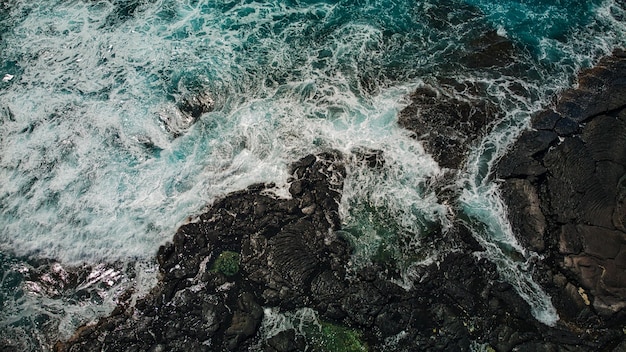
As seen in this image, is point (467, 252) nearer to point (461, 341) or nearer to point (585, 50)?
point (461, 341)

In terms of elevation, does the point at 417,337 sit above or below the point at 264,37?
below

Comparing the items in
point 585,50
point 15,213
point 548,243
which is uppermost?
point 585,50

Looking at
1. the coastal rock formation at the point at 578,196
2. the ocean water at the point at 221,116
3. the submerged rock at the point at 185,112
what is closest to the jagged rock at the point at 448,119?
the ocean water at the point at 221,116

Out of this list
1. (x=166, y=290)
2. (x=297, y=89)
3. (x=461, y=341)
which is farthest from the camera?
(x=297, y=89)

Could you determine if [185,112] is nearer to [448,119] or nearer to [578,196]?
[448,119]

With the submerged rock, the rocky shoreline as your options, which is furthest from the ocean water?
the rocky shoreline

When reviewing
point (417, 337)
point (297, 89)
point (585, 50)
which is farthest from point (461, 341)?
point (585, 50)

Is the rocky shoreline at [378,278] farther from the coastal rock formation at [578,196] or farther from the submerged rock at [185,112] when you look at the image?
the submerged rock at [185,112]
